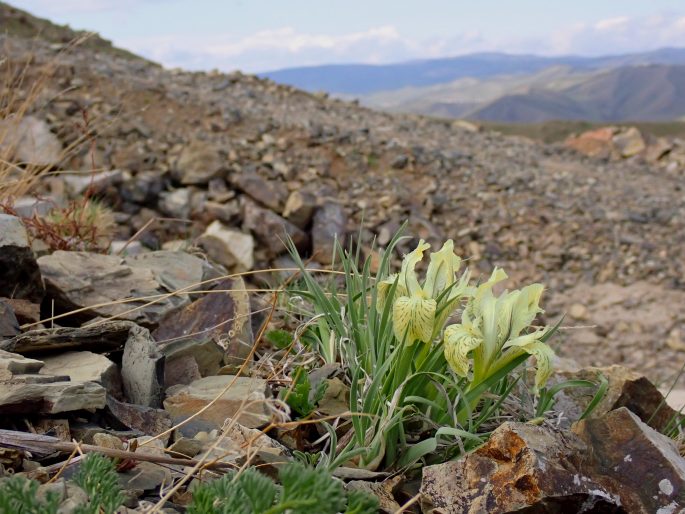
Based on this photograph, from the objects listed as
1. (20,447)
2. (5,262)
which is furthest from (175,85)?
(20,447)

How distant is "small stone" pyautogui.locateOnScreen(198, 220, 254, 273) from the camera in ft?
24.6

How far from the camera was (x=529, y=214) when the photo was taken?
9758mm

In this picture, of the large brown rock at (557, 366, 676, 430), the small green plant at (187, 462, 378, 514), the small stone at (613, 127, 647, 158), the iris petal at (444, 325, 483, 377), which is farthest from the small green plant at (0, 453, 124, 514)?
the small stone at (613, 127, 647, 158)

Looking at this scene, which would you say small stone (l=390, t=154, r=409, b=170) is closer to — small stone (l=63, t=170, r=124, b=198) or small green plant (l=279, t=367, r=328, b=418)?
small stone (l=63, t=170, r=124, b=198)

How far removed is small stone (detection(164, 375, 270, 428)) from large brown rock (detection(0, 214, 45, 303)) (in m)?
0.81

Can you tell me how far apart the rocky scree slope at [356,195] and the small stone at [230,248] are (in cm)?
2

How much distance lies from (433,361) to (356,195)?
6.99m

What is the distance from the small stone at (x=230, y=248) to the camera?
748cm

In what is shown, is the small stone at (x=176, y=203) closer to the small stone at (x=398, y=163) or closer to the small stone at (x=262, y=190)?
the small stone at (x=262, y=190)

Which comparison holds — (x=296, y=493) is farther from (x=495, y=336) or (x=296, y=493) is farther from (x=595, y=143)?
(x=595, y=143)

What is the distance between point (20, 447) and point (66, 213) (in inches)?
94.5

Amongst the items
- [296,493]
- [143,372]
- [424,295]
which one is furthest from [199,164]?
[296,493]

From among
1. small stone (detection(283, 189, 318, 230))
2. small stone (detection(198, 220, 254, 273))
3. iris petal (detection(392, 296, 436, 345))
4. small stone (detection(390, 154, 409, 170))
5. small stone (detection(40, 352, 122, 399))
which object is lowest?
small stone (detection(198, 220, 254, 273))

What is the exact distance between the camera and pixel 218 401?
96.8 inches
